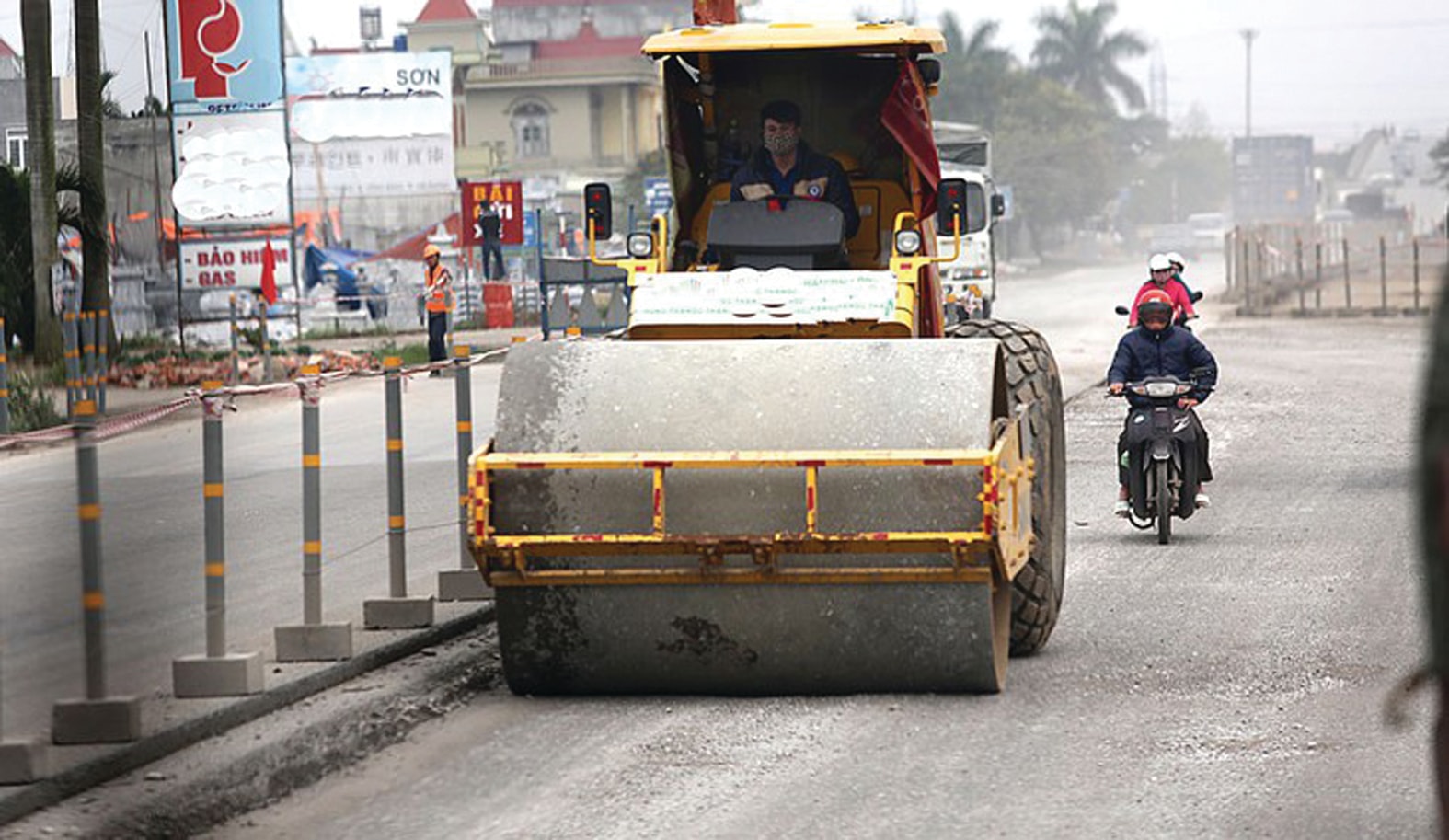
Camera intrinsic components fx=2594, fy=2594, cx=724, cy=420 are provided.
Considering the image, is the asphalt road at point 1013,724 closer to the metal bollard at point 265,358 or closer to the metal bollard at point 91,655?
the metal bollard at point 91,655

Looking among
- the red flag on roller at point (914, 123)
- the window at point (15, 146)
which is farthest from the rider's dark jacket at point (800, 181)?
the window at point (15, 146)

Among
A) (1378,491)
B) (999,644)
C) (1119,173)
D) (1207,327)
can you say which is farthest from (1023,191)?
(999,644)

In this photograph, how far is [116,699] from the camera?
8547mm

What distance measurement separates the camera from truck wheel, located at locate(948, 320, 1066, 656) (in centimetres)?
1065

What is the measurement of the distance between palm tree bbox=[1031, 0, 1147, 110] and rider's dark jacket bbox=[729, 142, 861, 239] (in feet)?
432

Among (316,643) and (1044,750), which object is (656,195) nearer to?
(316,643)

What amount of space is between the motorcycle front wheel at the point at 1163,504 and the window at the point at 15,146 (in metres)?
22.2

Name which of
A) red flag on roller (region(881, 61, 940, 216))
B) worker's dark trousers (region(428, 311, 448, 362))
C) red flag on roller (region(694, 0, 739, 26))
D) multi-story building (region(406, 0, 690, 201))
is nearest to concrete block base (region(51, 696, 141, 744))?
red flag on roller (region(881, 61, 940, 216))

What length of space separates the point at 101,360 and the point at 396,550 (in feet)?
57.2

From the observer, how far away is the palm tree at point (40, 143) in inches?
1217

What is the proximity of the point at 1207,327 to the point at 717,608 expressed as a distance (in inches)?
1615

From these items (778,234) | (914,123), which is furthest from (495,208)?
(778,234)

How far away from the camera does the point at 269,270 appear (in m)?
37.1

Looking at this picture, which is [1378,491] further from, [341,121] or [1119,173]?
[1119,173]
